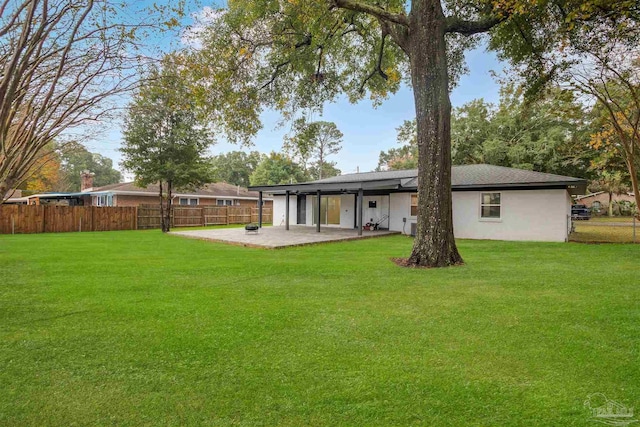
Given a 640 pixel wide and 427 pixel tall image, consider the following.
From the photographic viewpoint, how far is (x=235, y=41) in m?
10.0

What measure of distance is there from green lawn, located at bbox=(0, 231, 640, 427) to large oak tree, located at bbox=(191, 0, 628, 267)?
124 inches

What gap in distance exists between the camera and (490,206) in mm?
14328

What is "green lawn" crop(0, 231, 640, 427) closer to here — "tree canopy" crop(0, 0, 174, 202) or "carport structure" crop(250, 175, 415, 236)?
"tree canopy" crop(0, 0, 174, 202)

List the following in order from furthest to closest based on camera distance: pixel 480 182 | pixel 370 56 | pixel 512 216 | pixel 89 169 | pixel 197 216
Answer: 1. pixel 89 169
2. pixel 197 216
3. pixel 480 182
4. pixel 512 216
5. pixel 370 56

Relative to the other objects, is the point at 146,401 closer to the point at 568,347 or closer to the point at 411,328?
the point at 411,328

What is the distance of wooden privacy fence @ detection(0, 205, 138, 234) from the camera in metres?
16.4

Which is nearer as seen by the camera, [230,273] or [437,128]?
[230,273]

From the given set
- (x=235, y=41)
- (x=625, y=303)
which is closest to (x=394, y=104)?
(x=235, y=41)

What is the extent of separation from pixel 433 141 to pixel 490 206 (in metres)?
7.81

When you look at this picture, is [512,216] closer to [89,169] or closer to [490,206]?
[490,206]

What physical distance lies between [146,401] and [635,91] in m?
15.5

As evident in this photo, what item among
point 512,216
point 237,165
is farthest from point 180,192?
point 237,165

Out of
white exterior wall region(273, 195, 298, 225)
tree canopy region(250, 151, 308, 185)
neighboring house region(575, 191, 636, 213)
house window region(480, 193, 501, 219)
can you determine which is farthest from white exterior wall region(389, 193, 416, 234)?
neighboring house region(575, 191, 636, 213)

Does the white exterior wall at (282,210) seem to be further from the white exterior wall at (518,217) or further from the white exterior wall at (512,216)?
the white exterior wall at (518,217)
